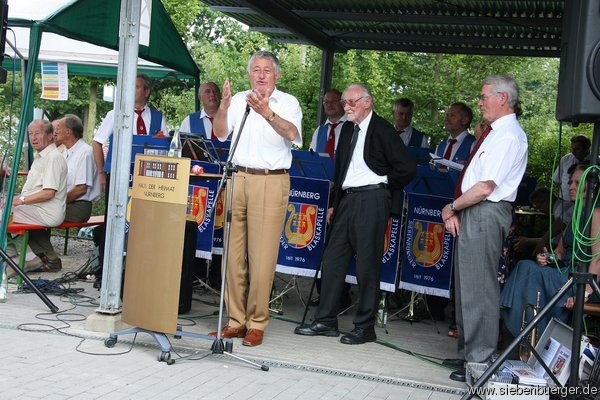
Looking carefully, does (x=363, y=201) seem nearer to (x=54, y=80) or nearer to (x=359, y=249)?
(x=359, y=249)

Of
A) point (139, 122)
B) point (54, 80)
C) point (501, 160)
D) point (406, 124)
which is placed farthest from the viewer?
point (406, 124)

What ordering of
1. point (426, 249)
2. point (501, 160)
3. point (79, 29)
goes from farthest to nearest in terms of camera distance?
point (79, 29)
point (426, 249)
point (501, 160)

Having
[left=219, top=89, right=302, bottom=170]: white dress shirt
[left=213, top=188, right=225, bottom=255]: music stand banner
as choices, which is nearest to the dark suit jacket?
[left=219, top=89, right=302, bottom=170]: white dress shirt

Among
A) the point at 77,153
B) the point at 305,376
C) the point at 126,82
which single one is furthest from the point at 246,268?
the point at 77,153

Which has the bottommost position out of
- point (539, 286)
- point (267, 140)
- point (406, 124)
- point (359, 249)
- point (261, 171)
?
point (539, 286)

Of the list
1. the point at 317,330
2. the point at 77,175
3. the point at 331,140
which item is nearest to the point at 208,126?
the point at 331,140

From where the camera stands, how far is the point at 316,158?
→ 8.00 meters

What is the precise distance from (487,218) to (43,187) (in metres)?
5.01

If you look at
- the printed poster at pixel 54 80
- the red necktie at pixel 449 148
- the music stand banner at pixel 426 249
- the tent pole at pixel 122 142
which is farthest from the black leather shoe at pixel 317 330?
the printed poster at pixel 54 80

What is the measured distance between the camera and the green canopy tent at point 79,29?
25.0 feet

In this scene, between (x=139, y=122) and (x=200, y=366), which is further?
(x=139, y=122)

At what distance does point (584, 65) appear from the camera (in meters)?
4.86

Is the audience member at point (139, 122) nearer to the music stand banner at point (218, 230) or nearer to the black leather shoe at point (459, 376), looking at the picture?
the music stand banner at point (218, 230)

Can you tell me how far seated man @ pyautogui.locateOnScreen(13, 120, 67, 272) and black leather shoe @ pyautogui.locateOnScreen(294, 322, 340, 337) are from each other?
3.30 metres
